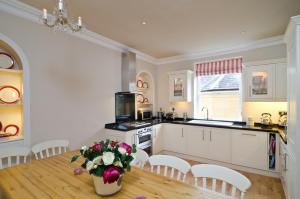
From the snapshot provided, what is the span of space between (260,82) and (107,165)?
3.07 meters

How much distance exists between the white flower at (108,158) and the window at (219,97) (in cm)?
331

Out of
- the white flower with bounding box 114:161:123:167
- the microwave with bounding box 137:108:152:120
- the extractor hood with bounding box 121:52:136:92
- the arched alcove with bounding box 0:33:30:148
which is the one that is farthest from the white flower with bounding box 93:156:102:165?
the microwave with bounding box 137:108:152:120

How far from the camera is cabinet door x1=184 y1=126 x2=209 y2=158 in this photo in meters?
3.34

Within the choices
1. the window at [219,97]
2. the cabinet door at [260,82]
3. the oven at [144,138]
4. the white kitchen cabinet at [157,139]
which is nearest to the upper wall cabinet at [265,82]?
the cabinet door at [260,82]

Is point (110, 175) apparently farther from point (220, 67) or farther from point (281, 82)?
point (220, 67)

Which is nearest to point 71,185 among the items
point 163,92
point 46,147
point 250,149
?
point 46,147

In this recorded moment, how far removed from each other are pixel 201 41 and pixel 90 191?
10.1 feet

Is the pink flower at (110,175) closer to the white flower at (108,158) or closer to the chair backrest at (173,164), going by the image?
the white flower at (108,158)

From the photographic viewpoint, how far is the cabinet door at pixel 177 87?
3.95 metres

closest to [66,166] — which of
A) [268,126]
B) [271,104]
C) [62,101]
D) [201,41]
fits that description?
[62,101]

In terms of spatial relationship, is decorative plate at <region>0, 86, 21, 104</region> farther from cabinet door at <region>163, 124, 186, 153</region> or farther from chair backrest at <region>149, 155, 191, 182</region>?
cabinet door at <region>163, 124, 186, 153</region>

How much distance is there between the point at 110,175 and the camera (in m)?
0.97

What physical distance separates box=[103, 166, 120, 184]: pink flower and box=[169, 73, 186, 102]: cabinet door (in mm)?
3152

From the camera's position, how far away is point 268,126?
2.96m
